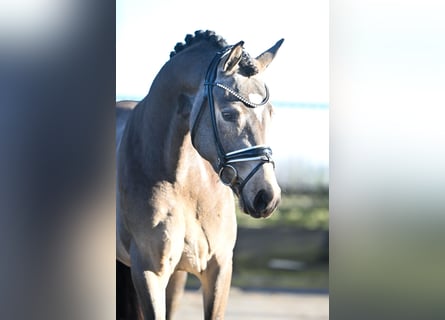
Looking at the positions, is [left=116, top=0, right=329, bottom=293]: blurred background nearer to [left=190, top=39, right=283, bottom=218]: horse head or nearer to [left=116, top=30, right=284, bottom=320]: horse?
[left=116, top=30, right=284, bottom=320]: horse

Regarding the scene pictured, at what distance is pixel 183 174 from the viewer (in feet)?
11.5

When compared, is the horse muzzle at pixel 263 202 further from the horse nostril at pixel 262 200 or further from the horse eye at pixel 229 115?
the horse eye at pixel 229 115

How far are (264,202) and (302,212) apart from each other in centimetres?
66

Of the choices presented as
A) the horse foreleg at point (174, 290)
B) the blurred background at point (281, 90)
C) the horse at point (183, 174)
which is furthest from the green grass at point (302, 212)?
the horse foreleg at point (174, 290)

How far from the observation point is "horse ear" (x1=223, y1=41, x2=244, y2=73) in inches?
125

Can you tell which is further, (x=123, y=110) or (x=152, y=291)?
(x=123, y=110)

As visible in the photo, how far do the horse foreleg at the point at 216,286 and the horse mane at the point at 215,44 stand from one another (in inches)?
38.8

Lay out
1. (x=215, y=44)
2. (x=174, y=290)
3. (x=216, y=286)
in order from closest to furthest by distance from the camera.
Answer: (x=215, y=44) → (x=216, y=286) → (x=174, y=290)

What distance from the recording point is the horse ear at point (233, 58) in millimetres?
3166

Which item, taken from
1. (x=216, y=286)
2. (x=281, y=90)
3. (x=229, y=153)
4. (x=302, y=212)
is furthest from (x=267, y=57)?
(x=216, y=286)

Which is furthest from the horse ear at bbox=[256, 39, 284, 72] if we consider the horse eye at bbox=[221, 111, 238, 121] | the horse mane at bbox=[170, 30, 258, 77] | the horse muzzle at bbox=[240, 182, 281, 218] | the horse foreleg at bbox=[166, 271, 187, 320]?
the horse foreleg at bbox=[166, 271, 187, 320]

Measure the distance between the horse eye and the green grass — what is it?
2.25ft

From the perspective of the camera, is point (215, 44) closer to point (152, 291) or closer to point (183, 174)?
point (183, 174)
